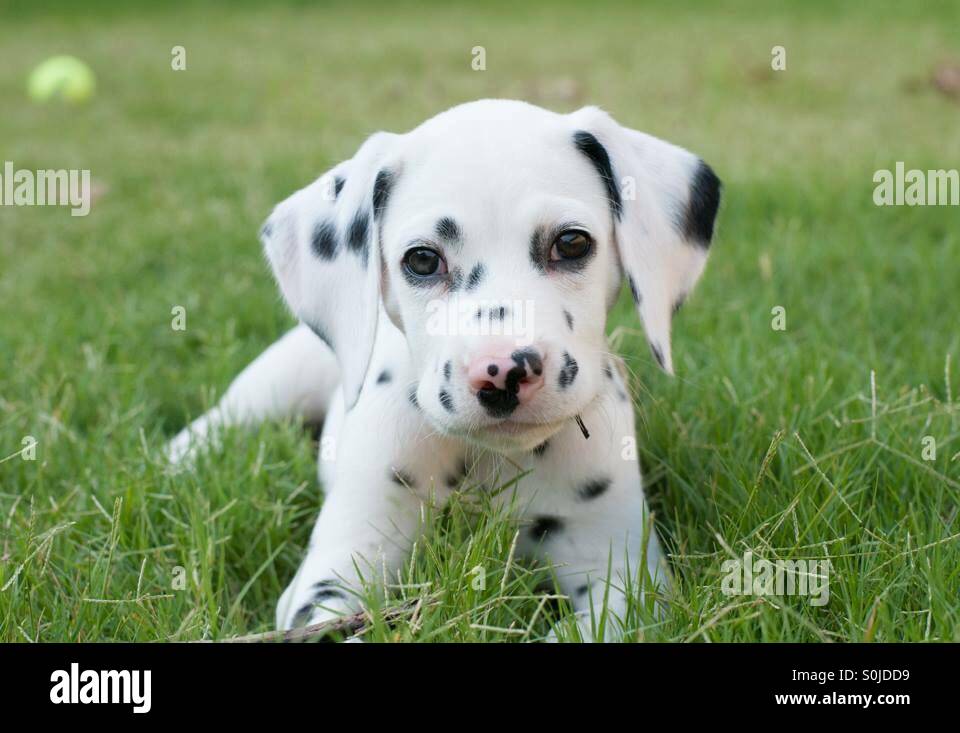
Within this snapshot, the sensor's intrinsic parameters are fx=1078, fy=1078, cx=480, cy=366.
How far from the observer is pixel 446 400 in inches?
104

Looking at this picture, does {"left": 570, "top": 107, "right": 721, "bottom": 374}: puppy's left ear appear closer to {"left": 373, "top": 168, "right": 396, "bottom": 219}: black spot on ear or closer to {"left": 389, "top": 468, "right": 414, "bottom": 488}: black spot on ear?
{"left": 373, "top": 168, "right": 396, "bottom": 219}: black spot on ear

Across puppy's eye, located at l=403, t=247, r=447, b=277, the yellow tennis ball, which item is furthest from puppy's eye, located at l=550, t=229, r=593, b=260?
the yellow tennis ball

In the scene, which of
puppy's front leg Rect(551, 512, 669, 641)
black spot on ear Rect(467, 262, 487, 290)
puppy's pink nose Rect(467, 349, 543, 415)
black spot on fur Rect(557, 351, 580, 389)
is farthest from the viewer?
puppy's front leg Rect(551, 512, 669, 641)

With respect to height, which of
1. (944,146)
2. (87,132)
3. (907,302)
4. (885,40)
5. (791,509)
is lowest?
(791,509)

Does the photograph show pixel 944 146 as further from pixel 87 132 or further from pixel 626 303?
pixel 87 132

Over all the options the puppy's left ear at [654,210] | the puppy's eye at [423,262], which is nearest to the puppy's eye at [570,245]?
the puppy's left ear at [654,210]

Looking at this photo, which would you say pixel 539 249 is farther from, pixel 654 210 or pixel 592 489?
pixel 592 489

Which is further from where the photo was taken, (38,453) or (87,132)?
(87,132)

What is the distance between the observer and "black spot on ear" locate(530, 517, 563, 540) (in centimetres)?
305

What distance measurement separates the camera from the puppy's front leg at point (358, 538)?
2.95m

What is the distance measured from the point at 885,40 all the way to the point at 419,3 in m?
7.64
